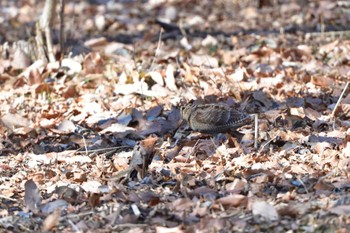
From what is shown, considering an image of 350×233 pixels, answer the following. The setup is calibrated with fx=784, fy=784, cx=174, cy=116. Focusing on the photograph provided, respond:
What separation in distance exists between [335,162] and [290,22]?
181 inches

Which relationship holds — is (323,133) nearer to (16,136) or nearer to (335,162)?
(335,162)

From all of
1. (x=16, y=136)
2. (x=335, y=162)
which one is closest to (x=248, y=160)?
(x=335, y=162)

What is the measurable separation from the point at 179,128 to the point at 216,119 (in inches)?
21.3

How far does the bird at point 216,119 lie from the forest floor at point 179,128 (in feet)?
0.34

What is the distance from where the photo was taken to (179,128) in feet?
17.5

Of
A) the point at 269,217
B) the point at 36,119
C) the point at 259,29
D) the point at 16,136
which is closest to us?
the point at 269,217

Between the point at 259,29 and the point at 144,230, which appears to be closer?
the point at 144,230

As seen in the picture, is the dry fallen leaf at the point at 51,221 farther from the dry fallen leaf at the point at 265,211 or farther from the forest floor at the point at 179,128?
the dry fallen leaf at the point at 265,211

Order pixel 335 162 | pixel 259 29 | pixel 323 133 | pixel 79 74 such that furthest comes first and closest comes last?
1. pixel 259 29
2. pixel 79 74
3. pixel 323 133
4. pixel 335 162

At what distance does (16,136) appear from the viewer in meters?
5.45

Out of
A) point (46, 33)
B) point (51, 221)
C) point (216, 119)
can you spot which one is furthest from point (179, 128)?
point (46, 33)

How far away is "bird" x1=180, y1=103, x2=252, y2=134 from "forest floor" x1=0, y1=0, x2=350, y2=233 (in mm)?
104

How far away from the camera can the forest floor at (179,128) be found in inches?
147

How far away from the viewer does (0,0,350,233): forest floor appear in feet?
12.3
